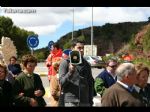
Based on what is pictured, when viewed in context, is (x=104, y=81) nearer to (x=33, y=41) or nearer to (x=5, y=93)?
(x=5, y=93)

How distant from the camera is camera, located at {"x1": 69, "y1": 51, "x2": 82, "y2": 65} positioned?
7.84m

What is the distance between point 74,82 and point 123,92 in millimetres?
1969

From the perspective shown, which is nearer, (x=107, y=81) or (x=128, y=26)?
(x=107, y=81)

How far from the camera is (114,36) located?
73812 millimetres

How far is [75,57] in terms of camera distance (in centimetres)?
788

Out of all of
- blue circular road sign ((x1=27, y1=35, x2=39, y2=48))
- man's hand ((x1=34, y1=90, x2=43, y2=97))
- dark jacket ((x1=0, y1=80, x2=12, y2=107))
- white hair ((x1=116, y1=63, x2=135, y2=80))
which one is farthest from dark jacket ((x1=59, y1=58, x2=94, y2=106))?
blue circular road sign ((x1=27, y1=35, x2=39, y2=48))

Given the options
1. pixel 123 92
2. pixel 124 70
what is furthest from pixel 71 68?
pixel 123 92

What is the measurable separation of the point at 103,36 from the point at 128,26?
199 inches

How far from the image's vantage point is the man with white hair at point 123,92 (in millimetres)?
6064

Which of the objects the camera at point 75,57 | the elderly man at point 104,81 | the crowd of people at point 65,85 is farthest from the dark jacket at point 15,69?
the camera at point 75,57
